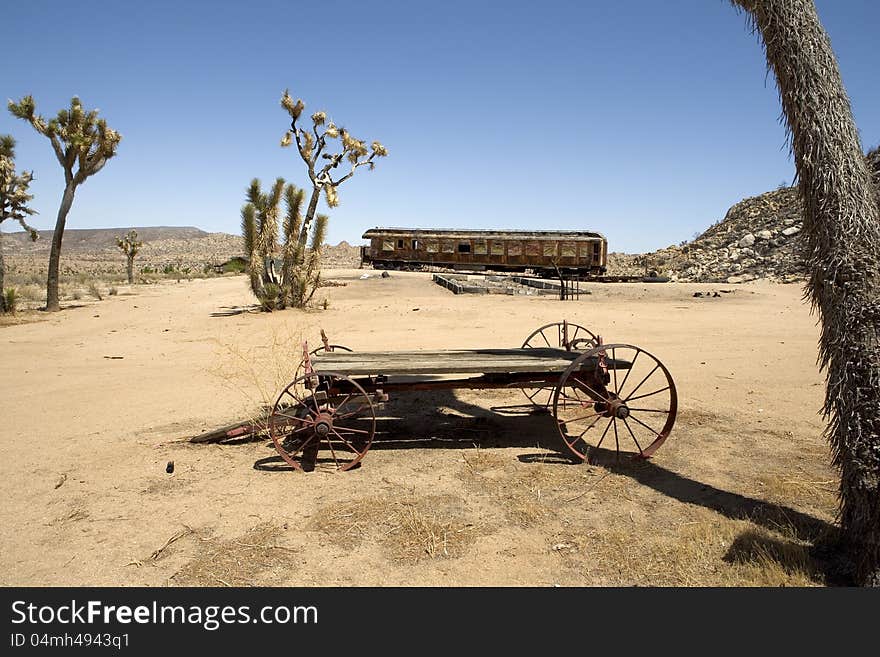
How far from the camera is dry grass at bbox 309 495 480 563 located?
11.9 feet

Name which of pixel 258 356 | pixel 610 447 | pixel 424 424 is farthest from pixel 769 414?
pixel 258 356

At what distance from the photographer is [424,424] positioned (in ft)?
20.7

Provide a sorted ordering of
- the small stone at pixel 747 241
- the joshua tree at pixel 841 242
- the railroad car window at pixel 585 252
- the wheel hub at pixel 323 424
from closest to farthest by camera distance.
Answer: the joshua tree at pixel 841 242 → the wheel hub at pixel 323 424 → the railroad car window at pixel 585 252 → the small stone at pixel 747 241

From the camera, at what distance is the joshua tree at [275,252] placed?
16672 millimetres

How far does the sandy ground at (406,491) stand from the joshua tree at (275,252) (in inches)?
304

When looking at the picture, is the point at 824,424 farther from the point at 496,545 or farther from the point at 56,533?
the point at 56,533

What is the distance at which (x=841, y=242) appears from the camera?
3.23m

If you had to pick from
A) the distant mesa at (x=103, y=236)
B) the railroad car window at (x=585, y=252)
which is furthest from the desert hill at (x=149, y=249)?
the railroad car window at (x=585, y=252)

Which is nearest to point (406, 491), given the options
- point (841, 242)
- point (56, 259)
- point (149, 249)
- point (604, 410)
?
point (604, 410)

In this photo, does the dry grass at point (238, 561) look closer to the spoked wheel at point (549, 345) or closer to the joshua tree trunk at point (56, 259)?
the spoked wheel at point (549, 345)

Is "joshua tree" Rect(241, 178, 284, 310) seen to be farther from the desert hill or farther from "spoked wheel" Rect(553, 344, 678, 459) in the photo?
the desert hill

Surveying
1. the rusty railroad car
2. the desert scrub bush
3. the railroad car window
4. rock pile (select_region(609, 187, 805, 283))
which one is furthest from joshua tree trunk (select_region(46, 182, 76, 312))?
rock pile (select_region(609, 187, 805, 283))

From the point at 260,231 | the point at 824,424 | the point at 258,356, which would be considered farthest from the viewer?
the point at 260,231
